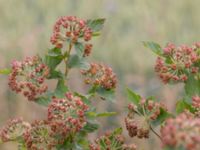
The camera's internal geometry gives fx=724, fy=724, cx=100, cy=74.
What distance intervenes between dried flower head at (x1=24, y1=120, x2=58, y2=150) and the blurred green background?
4821mm

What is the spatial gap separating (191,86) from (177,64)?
0.23 feet

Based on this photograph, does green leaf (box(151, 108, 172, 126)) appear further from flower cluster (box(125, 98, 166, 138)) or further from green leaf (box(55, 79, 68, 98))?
green leaf (box(55, 79, 68, 98))

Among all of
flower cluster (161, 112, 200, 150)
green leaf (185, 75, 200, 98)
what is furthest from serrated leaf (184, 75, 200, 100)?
flower cluster (161, 112, 200, 150)

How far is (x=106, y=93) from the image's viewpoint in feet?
5.94

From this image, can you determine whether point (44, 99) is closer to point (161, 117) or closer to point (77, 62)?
point (77, 62)

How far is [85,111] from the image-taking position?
167 centimetres

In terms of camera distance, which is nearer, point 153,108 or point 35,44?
point 153,108

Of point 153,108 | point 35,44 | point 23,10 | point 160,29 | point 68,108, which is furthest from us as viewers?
point 23,10

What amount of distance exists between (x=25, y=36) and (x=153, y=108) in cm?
652

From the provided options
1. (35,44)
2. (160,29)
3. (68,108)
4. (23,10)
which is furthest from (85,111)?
(23,10)

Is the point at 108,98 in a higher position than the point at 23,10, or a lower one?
higher

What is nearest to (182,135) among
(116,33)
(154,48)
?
(154,48)

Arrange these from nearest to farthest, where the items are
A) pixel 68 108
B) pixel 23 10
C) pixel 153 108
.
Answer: pixel 68 108, pixel 153 108, pixel 23 10

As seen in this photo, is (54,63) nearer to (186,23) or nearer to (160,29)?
(160,29)
